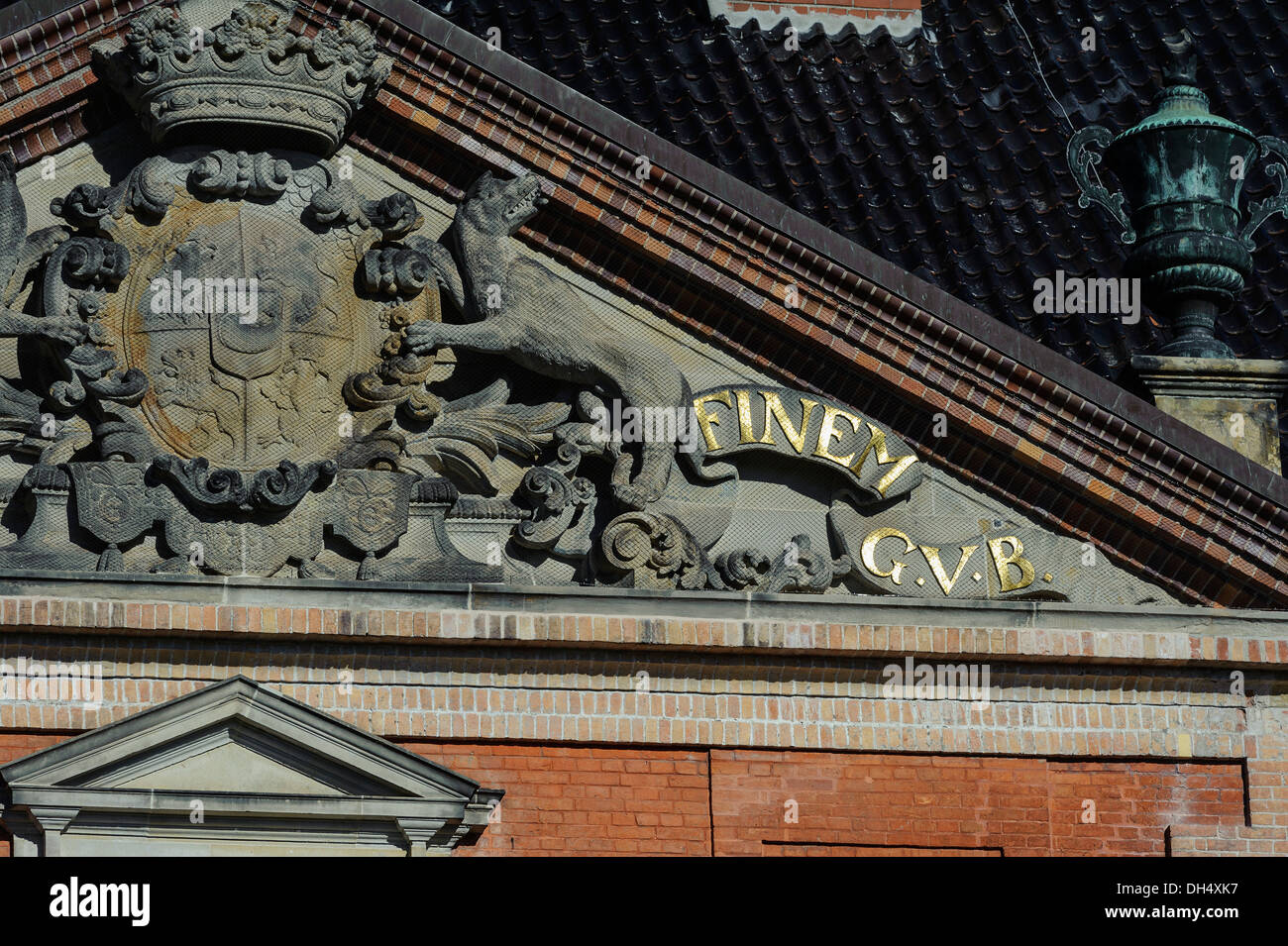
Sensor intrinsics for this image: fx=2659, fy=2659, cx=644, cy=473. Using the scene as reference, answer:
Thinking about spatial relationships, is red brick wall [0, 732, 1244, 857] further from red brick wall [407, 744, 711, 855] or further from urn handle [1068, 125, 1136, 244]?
urn handle [1068, 125, 1136, 244]

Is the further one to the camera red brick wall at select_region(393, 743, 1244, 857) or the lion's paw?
the lion's paw

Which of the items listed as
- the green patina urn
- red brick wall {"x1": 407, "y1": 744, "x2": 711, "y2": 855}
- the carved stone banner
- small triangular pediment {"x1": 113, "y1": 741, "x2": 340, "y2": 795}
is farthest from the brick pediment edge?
small triangular pediment {"x1": 113, "y1": 741, "x2": 340, "y2": 795}

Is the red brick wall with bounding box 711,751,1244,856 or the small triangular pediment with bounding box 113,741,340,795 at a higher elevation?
the small triangular pediment with bounding box 113,741,340,795

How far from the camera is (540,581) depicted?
12.6m

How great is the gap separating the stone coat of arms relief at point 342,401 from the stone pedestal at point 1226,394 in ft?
3.66

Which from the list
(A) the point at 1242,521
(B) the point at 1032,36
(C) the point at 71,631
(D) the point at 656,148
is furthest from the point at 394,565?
(B) the point at 1032,36

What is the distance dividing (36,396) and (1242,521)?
5817 millimetres

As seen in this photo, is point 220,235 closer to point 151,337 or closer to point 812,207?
point 151,337

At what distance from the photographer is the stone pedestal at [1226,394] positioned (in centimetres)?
1340

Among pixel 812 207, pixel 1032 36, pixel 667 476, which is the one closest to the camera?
pixel 667 476

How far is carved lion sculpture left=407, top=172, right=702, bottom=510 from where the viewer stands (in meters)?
12.7

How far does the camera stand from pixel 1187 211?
44.0 ft

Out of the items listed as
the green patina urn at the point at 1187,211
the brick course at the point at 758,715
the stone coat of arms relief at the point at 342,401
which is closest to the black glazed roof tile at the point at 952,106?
the green patina urn at the point at 1187,211

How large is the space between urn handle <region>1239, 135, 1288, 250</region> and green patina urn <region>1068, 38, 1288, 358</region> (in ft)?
0.04
